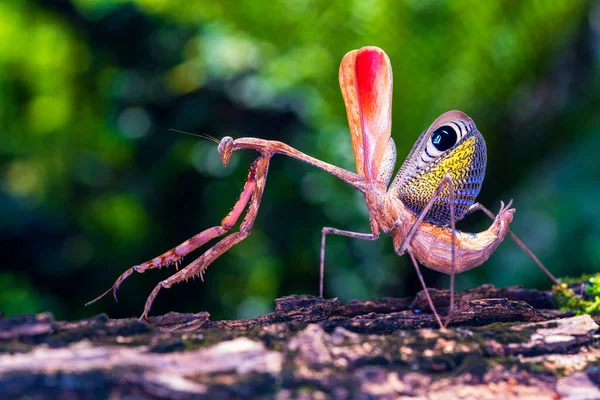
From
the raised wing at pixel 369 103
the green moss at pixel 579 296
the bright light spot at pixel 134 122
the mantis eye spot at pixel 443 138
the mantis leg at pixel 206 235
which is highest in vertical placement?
the bright light spot at pixel 134 122

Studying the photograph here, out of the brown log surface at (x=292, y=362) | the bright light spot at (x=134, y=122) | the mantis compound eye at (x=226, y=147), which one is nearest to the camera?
the brown log surface at (x=292, y=362)

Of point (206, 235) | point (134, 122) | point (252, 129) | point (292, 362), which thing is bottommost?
point (292, 362)

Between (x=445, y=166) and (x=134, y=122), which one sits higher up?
(x=134, y=122)

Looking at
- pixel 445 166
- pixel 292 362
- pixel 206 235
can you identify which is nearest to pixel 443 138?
pixel 445 166

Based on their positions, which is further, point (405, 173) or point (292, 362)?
point (405, 173)

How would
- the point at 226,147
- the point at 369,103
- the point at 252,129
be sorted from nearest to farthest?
1. the point at 226,147
2. the point at 369,103
3. the point at 252,129

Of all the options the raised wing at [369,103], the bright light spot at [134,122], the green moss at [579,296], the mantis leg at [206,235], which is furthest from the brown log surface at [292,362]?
the bright light spot at [134,122]

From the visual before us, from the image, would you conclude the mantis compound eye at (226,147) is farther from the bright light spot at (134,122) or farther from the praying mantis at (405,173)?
the bright light spot at (134,122)

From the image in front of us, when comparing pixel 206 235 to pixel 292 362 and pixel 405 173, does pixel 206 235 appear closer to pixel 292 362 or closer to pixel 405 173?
→ pixel 292 362
